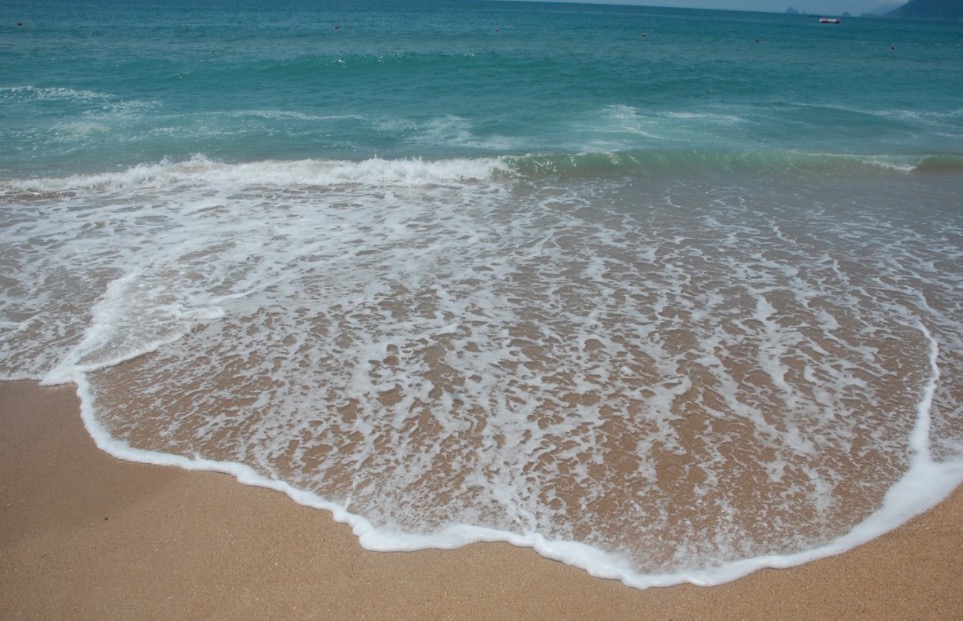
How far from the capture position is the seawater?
13.1 feet

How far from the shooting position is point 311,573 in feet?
11.4

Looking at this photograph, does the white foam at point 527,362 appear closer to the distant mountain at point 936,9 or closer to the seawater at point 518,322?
the seawater at point 518,322

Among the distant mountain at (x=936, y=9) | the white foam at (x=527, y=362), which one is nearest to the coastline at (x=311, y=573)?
the white foam at (x=527, y=362)

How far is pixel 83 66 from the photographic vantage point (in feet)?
77.3

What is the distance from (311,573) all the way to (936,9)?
237 m

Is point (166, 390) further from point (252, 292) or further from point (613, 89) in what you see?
point (613, 89)

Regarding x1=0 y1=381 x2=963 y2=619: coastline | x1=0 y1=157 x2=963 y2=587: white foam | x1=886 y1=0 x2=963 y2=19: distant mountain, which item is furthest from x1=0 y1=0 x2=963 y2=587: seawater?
x1=886 y1=0 x2=963 y2=19: distant mountain

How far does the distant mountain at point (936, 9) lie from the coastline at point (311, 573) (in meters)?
212

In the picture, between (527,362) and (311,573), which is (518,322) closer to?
(527,362)

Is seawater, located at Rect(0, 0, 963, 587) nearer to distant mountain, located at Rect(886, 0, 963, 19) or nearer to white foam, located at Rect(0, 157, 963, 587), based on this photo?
white foam, located at Rect(0, 157, 963, 587)

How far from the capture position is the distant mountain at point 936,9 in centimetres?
16112

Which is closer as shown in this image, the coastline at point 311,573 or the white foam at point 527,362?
the coastline at point 311,573

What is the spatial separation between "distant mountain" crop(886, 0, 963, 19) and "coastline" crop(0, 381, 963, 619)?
211698mm

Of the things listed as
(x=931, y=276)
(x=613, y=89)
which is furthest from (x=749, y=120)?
(x=931, y=276)
